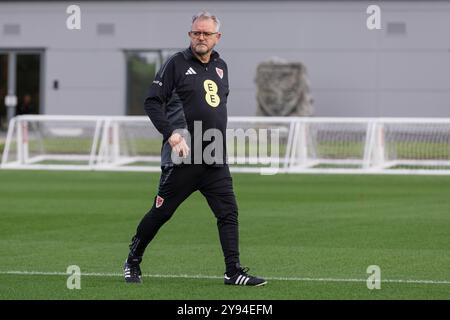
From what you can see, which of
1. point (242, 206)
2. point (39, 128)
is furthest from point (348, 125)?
point (242, 206)

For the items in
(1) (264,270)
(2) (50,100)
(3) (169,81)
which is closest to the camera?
(3) (169,81)

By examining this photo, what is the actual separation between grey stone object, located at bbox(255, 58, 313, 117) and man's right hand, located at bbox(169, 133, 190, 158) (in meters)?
30.5

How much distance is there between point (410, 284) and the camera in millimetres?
10211

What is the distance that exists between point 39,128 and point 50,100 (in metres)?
17.1

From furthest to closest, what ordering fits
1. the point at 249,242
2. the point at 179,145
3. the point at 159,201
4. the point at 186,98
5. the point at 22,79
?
1. the point at 22,79
2. the point at 249,242
3. the point at 159,201
4. the point at 186,98
5. the point at 179,145

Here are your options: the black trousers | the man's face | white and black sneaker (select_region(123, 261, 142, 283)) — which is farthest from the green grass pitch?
the man's face

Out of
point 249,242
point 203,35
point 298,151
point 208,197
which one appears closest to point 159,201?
point 208,197

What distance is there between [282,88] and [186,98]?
100 ft

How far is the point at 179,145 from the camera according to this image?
9602 millimetres

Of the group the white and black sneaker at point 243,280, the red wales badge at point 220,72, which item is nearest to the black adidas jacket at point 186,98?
the red wales badge at point 220,72

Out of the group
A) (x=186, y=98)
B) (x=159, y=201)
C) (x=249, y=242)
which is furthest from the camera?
(x=249, y=242)

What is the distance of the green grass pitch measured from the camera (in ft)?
32.6

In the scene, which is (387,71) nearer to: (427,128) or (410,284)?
(427,128)

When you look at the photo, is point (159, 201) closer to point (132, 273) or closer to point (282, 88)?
point (132, 273)
